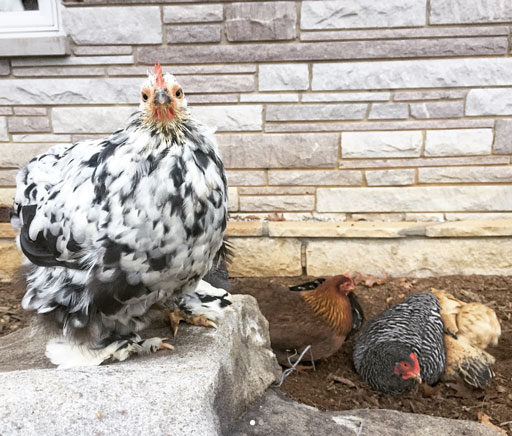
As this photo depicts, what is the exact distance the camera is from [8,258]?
13.5 feet

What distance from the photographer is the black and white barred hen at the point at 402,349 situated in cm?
278

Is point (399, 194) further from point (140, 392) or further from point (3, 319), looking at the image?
point (3, 319)

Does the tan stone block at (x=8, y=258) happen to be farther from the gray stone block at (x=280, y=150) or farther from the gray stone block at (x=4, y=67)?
the gray stone block at (x=280, y=150)

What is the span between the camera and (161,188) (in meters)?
1.76

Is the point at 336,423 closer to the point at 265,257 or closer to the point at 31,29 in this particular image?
the point at 265,257

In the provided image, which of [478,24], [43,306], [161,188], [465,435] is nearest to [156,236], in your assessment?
[161,188]

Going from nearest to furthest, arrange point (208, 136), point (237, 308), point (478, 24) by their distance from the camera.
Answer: point (208, 136), point (237, 308), point (478, 24)

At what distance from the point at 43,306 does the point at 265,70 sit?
248 centimetres

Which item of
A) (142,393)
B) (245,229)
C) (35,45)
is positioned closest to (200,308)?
(142,393)

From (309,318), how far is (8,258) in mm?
2713

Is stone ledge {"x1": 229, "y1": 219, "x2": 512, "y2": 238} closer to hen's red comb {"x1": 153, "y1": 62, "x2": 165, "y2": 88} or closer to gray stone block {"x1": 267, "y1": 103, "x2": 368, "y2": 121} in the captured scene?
gray stone block {"x1": 267, "y1": 103, "x2": 368, "y2": 121}

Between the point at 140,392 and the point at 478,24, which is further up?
the point at 478,24

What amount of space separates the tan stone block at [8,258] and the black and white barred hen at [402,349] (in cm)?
296

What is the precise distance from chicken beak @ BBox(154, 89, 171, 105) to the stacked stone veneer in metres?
2.13
